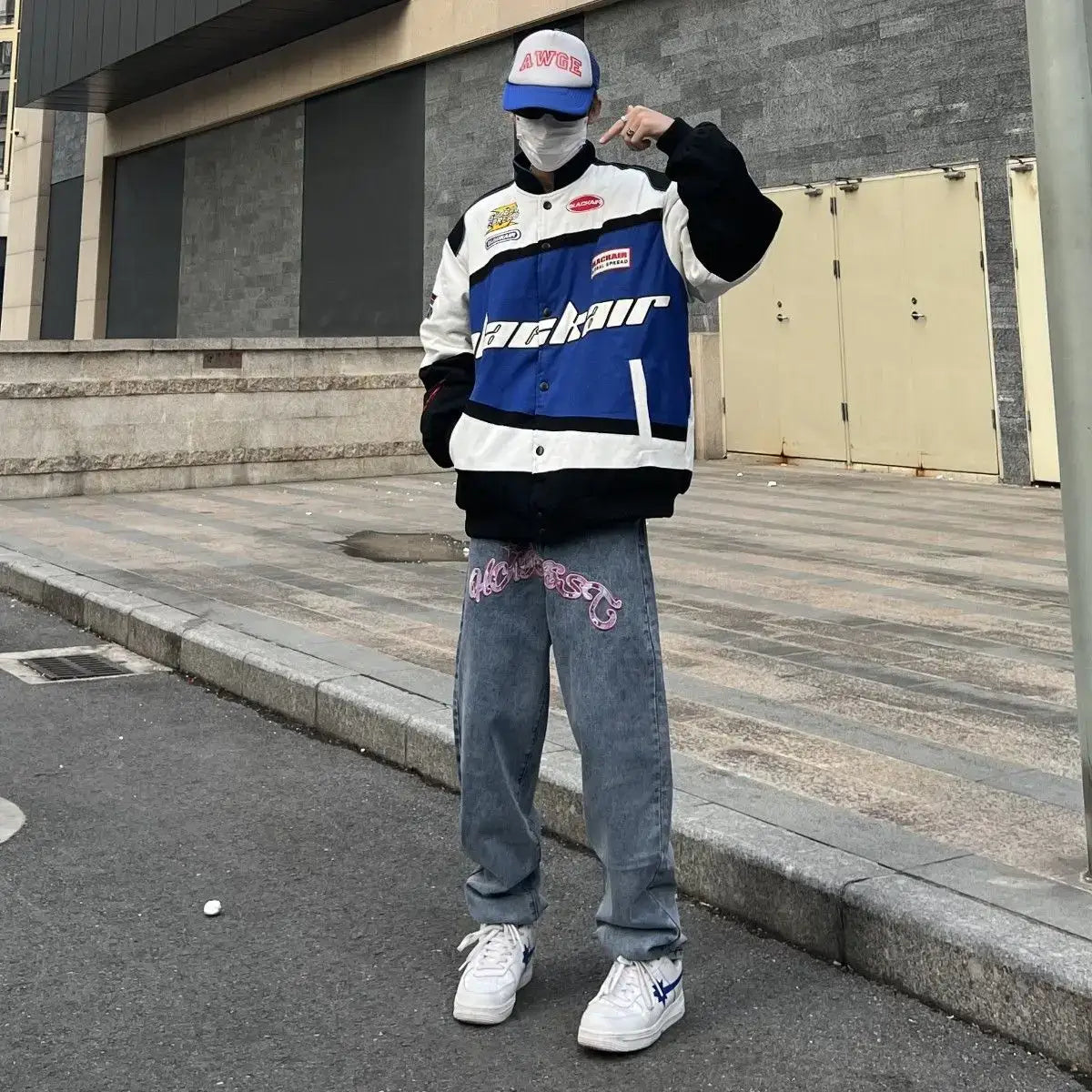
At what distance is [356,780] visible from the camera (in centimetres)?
469

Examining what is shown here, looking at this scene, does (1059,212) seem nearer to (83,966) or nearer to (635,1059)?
(635,1059)

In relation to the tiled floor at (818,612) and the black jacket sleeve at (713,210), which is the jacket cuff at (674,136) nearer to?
the black jacket sleeve at (713,210)

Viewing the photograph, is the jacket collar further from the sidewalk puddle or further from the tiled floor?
the sidewalk puddle

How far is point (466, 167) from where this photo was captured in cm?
1859

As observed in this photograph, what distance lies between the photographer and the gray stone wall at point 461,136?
18.0 meters

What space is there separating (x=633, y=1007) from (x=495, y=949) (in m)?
0.36

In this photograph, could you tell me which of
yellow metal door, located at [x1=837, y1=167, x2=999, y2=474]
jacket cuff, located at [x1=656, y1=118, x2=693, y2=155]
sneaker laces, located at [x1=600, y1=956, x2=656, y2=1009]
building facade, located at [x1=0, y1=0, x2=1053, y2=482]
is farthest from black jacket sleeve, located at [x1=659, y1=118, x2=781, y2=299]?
yellow metal door, located at [x1=837, y1=167, x2=999, y2=474]

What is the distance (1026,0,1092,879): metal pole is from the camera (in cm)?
305

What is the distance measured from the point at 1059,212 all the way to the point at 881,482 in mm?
10140

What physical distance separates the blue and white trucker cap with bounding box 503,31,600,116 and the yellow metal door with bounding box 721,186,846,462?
38.1 feet

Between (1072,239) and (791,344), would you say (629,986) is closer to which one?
(1072,239)

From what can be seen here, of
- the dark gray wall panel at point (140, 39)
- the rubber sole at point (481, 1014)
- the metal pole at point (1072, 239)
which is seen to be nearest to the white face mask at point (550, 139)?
the metal pole at point (1072, 239)

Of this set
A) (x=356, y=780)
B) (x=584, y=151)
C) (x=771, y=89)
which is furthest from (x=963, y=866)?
(x=771, y=89)

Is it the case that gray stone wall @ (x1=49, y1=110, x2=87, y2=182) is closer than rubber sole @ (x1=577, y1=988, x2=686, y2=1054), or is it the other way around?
rubber sole @ (x1=577, y1=988, x2=686, y2=1054)
